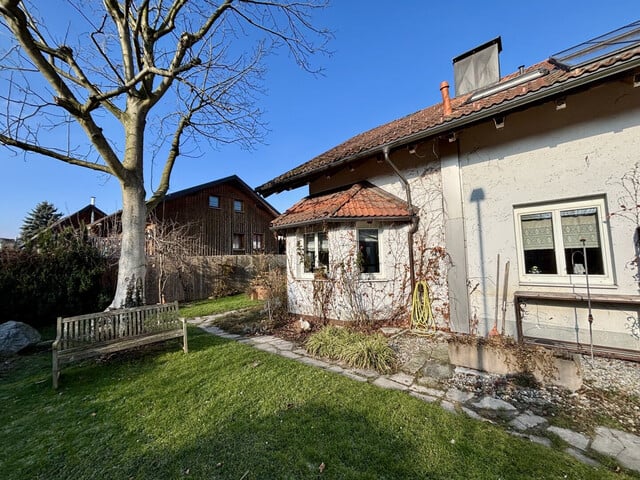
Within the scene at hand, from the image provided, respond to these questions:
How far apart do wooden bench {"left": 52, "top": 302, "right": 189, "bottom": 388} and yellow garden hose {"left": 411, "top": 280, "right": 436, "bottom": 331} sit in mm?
4959

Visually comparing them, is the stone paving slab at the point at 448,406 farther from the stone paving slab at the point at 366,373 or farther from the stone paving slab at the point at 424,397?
the stone paving slab at the point at 366,373

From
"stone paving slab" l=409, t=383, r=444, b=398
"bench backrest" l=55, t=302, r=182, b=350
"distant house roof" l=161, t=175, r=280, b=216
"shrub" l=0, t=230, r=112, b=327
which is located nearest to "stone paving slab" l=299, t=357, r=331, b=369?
"stone paving slab" l=409, t=383, r=444, b=398

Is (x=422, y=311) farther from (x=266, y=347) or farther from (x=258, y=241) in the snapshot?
(x=258, y=241)

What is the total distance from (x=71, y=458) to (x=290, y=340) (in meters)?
Result: 3.84

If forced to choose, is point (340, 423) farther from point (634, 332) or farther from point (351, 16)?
point (351, 16)

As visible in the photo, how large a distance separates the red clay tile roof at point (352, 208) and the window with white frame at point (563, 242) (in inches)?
92.4

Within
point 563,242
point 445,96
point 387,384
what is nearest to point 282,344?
point 387,384

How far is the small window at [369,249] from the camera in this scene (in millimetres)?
6730

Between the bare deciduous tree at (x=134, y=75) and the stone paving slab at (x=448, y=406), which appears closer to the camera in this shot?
the stone paving slab at (x=448, y=406)

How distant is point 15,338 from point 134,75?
6.60 meters

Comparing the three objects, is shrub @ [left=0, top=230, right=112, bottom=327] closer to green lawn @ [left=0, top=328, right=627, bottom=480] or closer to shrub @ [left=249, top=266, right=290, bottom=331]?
green lawn @ [left=0, top=328, right=627, bottom=480]

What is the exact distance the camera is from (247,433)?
2879mm

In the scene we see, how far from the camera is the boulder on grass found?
5953 millimetres

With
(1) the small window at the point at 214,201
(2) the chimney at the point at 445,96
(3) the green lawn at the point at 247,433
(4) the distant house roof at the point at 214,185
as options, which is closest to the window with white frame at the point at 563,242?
(2) the chimney at the point at 445,96
